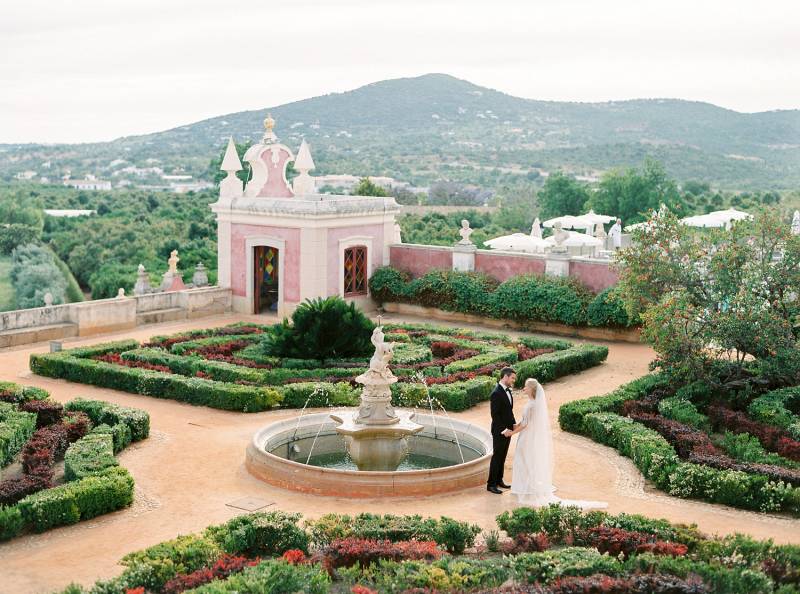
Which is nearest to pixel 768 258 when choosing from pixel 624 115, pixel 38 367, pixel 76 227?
pixel 38 367

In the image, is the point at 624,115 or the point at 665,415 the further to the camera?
the point at 624,115

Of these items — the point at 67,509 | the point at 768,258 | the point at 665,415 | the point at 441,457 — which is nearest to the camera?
the point at 67,509

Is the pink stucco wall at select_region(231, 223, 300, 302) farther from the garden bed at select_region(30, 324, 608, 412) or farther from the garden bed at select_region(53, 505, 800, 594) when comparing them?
the garden bed at select_region(53, 505, 800, 594)

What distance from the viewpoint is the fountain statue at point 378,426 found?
44.5 feet

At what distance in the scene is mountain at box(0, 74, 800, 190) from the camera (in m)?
104

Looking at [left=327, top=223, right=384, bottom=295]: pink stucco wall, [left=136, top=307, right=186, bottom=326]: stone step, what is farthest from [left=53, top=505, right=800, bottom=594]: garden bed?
[left=327, top=223, right=384, bottom=295]: pink stucco wall

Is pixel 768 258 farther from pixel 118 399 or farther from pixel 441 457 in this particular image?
pixel 118 399

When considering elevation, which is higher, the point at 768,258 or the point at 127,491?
the point at 768,258

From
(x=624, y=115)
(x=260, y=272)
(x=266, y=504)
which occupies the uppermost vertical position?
(x=624, y=115)

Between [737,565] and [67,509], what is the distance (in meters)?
6.95

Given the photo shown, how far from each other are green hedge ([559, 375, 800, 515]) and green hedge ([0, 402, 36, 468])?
25.7ft

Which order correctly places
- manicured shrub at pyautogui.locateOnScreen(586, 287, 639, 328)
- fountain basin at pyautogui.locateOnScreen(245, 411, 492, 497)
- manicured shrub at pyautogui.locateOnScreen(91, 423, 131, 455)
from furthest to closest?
manicured shrub at pyautogui.locateOnScreen(586, 287, 639, 328), manicured shrub at pyautogui.locateOnScreen(91, 423, 131, 455), fountain basin at pyautogui.locateOnScreen(245, 411, 492, 497)

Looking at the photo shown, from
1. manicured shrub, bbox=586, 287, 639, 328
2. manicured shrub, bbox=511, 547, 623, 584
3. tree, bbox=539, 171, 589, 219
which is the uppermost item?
tree, bbox=539, 171, 589, 219

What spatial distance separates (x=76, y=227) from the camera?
72.2 m
